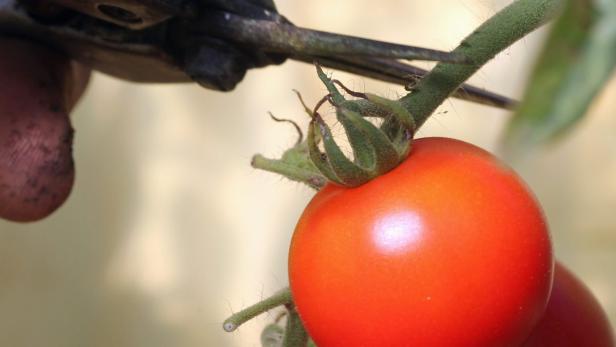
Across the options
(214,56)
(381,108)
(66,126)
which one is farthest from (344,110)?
(66,126)

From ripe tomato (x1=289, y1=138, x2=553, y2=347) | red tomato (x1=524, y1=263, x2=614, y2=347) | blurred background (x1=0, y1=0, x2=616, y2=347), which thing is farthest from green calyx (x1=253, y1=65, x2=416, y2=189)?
blurred background (x1=0, y1=0, x2=616, y2=347)

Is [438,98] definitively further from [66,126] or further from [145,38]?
[66,126]

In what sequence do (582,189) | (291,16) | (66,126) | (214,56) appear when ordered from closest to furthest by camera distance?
(214,56)
(66,126)
(582,189)
(291,16)

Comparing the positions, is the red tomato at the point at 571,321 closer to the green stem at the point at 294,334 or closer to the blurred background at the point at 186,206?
the green stem at the point at 294,334

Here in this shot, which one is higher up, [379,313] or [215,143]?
[379,313]

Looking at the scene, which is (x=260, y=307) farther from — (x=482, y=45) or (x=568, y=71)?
(x=568, y=71)

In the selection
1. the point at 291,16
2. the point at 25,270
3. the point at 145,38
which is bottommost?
the point at 25,270

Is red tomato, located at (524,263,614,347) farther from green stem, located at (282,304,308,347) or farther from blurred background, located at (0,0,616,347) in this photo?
blurred background, located at (0,0,616,347)

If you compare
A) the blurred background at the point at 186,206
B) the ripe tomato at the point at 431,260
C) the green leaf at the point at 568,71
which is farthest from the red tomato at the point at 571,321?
the blurred background at the point at 186,206
